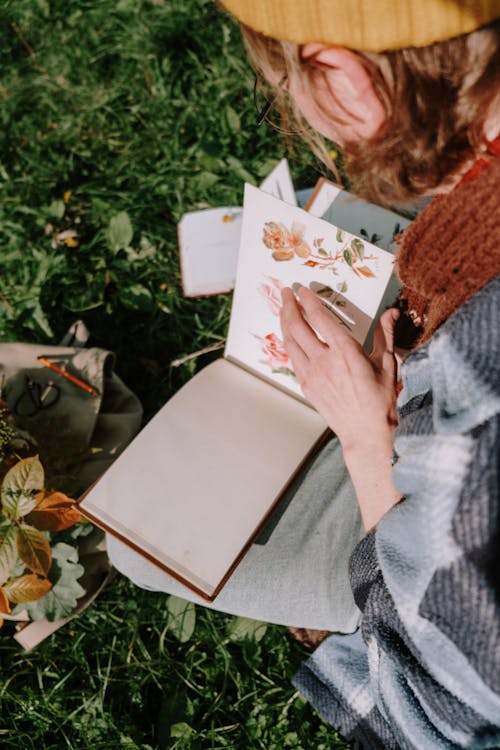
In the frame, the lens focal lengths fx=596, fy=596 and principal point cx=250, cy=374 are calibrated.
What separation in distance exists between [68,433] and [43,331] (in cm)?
55

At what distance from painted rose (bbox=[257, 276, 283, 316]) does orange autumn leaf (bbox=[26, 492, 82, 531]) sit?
0.58 m

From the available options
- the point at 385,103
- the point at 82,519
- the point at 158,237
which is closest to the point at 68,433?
the point at 82,519

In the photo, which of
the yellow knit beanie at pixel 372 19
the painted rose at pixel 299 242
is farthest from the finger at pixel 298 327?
the yellow knit beanie at pixel 372 19

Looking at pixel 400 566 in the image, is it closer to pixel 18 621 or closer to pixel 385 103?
pixel 385 103

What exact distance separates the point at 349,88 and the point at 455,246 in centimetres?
28

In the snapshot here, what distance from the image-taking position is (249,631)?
5.27ft

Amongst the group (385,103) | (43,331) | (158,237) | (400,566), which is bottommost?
(43,331)

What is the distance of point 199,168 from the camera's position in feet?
6.76

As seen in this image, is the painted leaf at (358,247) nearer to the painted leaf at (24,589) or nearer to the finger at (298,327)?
the finger at (298,327)

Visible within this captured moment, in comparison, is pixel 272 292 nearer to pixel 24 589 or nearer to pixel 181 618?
pixel 24 589

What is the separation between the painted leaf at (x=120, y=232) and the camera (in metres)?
1.99

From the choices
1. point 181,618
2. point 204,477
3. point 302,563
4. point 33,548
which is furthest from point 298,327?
point 181,618

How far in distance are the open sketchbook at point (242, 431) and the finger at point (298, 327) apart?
4 centimetres

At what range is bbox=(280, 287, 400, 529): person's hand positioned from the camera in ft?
3.56
